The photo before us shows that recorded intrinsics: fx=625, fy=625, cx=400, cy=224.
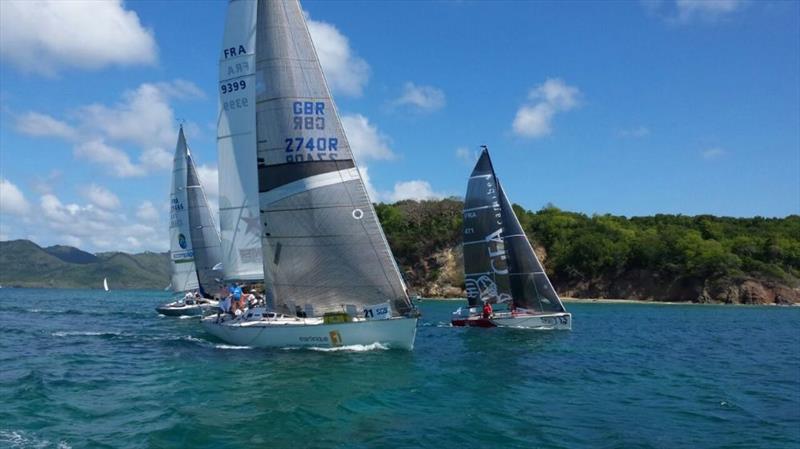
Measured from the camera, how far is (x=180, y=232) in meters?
50.0

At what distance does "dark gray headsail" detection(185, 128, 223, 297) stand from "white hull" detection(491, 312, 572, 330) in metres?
22.3

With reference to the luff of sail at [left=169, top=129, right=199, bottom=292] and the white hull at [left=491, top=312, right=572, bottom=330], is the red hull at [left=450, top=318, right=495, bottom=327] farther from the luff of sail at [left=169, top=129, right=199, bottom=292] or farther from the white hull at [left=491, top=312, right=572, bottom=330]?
the luff of sail at [left=169, top=129, right=199, bottom=292]

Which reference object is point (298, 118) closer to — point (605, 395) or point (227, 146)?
point (227, 146)

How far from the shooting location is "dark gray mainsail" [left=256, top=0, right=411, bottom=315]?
80.4 ft

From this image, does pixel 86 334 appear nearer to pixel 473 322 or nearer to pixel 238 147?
pixel 238 147

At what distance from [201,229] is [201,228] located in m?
0.08

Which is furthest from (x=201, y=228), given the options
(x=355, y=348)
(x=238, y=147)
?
(x=355, y=348)

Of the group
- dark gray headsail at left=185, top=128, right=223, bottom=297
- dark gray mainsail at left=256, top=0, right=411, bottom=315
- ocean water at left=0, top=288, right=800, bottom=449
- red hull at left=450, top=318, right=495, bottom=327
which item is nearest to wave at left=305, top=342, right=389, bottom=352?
ocean water at left=0, top=288, right=800, bottom=449

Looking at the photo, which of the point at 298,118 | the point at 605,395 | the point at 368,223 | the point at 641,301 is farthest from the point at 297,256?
the point at 641,301

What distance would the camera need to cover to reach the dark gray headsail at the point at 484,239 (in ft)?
130

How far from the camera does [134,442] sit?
12.2m

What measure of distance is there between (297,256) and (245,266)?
508 centimetres

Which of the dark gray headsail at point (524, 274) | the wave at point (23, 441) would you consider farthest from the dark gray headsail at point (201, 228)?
the wave at point (23, 441)

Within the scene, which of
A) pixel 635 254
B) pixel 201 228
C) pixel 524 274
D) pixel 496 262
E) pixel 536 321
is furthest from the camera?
pixel 635 254
